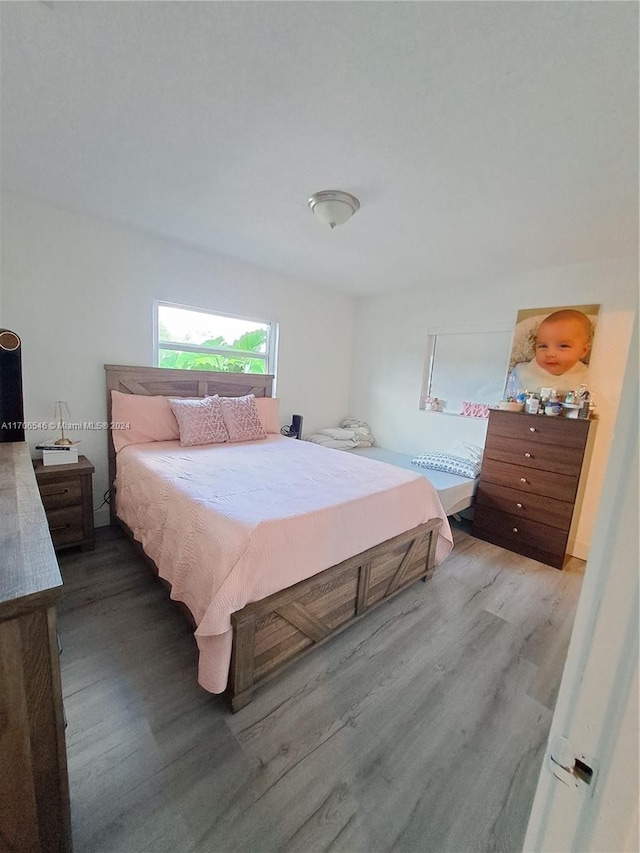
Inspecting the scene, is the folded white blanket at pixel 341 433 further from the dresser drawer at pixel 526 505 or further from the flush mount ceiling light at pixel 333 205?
the flush mount ceiling light at pixel 333 205

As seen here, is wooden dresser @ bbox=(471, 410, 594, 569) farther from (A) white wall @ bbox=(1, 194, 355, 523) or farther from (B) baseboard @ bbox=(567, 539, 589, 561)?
(A) white wall @ bbox=(1, 194, 355, 523)

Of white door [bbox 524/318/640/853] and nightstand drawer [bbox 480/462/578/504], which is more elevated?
white door [bbox 524/318/640/853]

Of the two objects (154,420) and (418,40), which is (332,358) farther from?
(418,40)

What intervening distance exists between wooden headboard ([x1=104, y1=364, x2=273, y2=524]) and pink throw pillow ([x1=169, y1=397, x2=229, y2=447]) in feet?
0.64

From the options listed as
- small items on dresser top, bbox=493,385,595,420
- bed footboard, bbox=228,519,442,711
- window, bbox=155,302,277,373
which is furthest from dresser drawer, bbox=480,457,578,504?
window, bbox=155,302,277,373

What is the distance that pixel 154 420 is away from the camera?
2850mm

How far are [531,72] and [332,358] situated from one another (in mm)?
3352

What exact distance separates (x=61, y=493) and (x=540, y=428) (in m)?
3.54

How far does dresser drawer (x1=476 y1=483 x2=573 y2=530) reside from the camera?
2676 mm

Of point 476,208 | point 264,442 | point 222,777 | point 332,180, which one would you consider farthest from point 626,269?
point 222,777

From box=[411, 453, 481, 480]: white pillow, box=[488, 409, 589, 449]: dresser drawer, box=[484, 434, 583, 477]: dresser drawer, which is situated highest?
box=[488, 409, 589, 449]: dresser drawer

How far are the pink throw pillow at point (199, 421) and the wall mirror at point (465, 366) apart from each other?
7.52 ft

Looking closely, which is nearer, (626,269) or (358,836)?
(358,836)

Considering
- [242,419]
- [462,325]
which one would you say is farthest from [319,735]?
[462,325]
